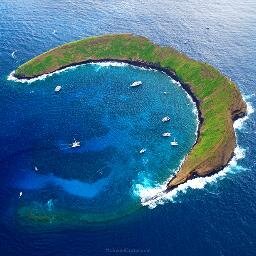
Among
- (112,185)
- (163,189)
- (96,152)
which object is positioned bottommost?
(96,152)

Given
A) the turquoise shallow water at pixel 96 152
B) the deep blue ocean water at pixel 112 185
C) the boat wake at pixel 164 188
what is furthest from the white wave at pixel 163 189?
the turquoise shallow water at pixel 96 152

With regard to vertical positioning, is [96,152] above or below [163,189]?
below

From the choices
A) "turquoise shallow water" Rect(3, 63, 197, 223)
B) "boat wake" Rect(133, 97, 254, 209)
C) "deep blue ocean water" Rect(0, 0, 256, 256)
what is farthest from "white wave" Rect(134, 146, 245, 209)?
"turquoise shallow water" Rect(3, 63, 197, 223)

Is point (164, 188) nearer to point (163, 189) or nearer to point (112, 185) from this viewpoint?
point (163, 189)

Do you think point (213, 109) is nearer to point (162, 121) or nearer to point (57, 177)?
point (162, 121)

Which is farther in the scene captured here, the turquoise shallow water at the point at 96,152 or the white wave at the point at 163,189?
the turquoise shallow water at the point at 96,152

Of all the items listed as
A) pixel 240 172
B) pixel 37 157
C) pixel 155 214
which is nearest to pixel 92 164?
pixel 37 157

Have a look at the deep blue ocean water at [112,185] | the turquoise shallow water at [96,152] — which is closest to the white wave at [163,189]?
the deep blue ocean water at [112,185]

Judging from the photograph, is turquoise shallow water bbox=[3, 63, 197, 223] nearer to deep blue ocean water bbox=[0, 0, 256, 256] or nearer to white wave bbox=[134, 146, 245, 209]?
deep blue ocean water bbox=[0, 0, 256, 256]

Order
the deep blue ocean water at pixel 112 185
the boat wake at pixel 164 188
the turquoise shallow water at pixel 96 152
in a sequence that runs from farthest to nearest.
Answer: the turquoise shallow water at pixel 96 152 < the boat wake at pixel 164 188 < the deep blue ocean water at pixel 112 185

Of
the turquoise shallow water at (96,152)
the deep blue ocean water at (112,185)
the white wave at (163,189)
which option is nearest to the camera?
the deep blue ocean water at (112,185)

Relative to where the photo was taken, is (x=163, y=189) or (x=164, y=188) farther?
(x=164, y=188)

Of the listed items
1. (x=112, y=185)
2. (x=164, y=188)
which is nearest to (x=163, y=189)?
(x=164, y=188)

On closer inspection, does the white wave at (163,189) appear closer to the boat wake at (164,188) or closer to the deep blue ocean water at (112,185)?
the boat wake at (164,188)
